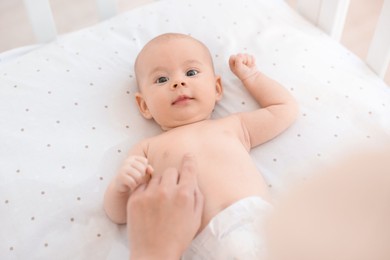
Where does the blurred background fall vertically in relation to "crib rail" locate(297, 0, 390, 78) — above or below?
below

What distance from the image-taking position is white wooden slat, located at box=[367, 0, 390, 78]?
Result: 98 centimetres

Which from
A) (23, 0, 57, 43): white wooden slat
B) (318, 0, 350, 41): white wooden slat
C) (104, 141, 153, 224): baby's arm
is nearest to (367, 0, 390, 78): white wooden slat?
(318, 0, 350, 41): white wooden slat

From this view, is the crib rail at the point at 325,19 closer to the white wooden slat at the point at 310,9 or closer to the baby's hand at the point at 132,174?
the white wooden slat at the point at 310,9

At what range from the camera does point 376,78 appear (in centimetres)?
106

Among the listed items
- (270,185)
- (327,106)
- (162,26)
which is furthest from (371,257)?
(162,26)

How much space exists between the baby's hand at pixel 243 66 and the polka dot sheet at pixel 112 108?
37mm

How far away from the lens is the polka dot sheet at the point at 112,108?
0.85 meters

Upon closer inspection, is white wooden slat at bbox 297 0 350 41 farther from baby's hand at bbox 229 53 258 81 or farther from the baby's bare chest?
the baby's bare chest

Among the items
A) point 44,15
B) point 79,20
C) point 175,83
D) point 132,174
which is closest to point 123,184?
point 132,174

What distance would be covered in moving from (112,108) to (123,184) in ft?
0.96

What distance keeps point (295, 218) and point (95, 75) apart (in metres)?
0.90

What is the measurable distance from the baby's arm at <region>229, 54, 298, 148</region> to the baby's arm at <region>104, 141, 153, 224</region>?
0.26m

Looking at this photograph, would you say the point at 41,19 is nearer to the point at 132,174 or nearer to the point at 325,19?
the point at 132,174

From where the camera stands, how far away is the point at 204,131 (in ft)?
3.02
